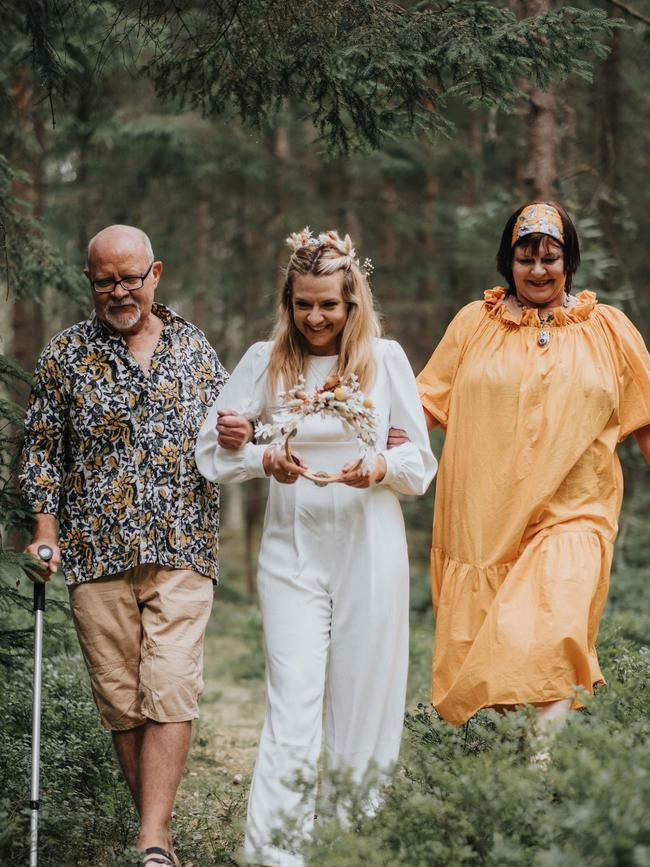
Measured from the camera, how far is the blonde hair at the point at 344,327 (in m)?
4.93

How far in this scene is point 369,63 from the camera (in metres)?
5.59

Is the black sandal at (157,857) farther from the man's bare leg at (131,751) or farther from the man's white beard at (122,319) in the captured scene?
the man's white beard at (122,319)

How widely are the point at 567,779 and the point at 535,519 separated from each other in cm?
175

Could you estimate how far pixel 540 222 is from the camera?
5.26m

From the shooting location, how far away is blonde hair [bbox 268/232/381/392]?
4.93 metres

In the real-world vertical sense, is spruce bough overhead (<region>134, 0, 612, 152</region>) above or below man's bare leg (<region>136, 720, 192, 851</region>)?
above

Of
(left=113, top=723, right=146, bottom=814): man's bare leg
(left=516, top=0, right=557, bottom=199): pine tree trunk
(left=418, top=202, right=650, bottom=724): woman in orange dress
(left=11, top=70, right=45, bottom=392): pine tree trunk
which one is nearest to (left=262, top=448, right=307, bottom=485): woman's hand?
(left=418, top=202, right=650, bottom=724): woman in orange dress

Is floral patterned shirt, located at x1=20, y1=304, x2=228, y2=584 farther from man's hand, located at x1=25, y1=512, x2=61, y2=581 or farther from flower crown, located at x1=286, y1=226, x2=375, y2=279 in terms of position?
flower crown, located at x1=286, y1=226, x2=375, y2=279

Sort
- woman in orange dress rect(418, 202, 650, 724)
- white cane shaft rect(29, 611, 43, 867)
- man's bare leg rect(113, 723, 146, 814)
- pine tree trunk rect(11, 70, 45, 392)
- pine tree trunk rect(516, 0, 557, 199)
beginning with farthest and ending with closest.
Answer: pine tree trunk rect(11, 70, 45, 392) < pine tree trunk rect(516, 0, 557, 199) < man's bare leg rect(113, 723, 146, 814) < woman in orange dress rect(418, 202, 650, 724) < white cane shaft rect(29, 611, 43, 867)

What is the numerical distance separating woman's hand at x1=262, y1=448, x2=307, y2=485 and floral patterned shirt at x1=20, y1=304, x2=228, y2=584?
631 mm

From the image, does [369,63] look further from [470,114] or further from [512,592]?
[470,114]

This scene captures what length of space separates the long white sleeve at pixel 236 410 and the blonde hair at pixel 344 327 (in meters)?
0.08

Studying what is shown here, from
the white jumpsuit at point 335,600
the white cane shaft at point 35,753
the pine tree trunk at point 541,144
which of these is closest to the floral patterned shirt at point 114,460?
the white cane shaft at point 35,753

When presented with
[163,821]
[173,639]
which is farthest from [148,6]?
[163,821]
